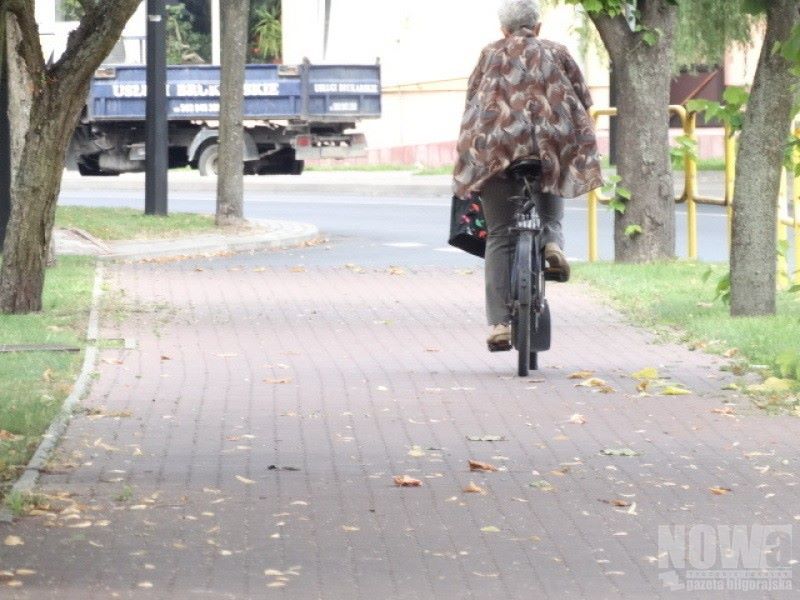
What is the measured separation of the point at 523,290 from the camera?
9391 millimetres

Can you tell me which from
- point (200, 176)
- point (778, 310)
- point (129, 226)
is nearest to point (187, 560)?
point (778, 310)

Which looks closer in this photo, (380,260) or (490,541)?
(490,541)

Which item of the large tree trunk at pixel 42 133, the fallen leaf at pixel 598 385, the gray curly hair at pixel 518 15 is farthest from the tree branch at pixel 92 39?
the fallen leaf at pixel 598 385

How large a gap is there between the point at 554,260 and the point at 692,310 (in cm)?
326

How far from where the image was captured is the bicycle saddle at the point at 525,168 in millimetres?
9422

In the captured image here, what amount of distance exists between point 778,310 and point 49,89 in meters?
5.05

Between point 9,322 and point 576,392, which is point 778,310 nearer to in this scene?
point 576,392

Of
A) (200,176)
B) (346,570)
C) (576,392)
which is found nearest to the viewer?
(346,570)

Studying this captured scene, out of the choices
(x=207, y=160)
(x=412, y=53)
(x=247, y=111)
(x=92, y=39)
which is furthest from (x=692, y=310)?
(x=412, y=53)

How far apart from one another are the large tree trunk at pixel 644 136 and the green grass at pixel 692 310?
1.25 feet

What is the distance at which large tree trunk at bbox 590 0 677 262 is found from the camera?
16547mm

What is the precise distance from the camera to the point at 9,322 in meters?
12.1

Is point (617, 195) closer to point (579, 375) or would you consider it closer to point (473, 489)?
point (579, 375)

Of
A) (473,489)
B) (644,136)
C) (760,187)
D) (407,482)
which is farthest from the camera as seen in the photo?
(644,136)
